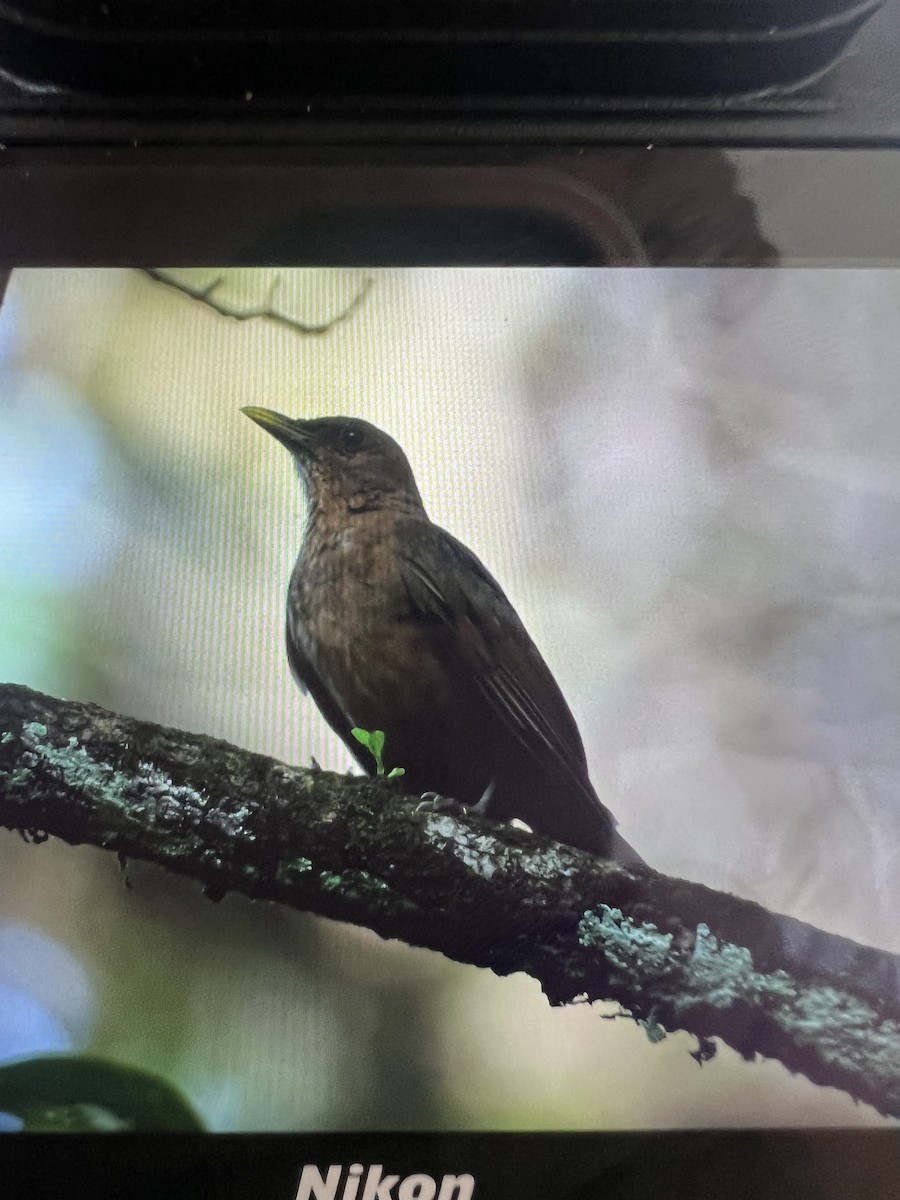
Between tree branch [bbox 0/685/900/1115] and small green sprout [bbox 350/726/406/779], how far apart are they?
0.01 metres

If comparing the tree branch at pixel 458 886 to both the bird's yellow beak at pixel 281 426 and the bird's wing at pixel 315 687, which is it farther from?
the bird's yellow beak at pixel 281 426

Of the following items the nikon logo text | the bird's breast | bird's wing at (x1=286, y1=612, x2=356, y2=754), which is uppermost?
the bird's breast

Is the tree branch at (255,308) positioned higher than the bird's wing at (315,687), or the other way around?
the tree branch at (255,308)

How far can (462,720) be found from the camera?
0.64 metres

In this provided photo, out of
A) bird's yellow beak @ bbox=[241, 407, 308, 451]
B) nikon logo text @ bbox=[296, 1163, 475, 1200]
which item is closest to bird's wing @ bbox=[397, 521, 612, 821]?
bird's yellow beak @ bbox=[241, 407, 308, 451]

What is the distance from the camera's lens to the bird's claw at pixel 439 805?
61 centimetres

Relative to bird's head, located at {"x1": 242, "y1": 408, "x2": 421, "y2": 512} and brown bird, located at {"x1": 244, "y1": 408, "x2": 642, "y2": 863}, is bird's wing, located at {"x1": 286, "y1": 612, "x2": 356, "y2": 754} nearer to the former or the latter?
brown bird, located at {"x1": 244, "y1": 408, "x2": 642, "y2": 863}

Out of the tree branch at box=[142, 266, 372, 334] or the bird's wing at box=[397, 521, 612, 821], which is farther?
the tree branch at box=[142, 266, 372, 334]

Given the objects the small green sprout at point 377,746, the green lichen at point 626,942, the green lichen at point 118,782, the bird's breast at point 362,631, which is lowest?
the green lichen at point 626,942

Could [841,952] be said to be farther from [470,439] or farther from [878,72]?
[878,72]

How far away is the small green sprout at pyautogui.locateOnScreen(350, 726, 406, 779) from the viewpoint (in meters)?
0.62

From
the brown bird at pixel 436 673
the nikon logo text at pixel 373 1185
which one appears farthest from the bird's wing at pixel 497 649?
the nikon logo text at pixel 373 1185

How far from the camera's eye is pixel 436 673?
65 cm

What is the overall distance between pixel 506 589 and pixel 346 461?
0.16 metres
